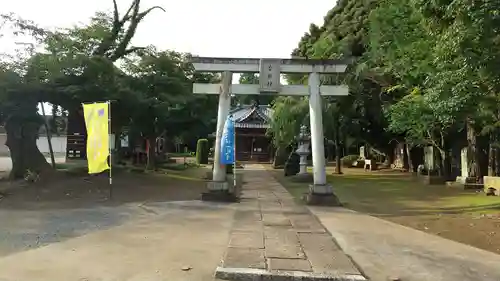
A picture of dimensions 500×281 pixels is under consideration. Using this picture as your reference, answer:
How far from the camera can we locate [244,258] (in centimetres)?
681

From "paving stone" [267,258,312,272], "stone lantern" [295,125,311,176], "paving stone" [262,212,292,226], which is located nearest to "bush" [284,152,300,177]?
"stone lantern" [295,125,311,176]

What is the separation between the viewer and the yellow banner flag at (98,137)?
44.1 feet

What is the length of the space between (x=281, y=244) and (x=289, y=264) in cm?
149

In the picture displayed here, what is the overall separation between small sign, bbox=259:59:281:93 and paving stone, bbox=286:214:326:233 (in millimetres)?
4827

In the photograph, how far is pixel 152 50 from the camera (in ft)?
77.8

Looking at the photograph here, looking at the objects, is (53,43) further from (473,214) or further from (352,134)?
(352,134)

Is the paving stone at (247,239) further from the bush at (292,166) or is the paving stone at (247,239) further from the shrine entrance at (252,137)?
the shrine entrance at (252,137)

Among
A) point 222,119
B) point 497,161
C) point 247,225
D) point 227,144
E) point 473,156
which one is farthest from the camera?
point 473,156

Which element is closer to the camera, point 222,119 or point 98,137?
point 98,137

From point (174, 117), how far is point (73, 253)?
896 inches

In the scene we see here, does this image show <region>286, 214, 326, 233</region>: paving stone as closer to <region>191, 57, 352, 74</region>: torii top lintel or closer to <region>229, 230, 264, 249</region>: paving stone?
<region>229, 230, 264, 249</region>: paving stone

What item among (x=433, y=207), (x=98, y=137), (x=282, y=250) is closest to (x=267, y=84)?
(x=98, y=137)

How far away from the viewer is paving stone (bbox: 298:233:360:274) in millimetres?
6375

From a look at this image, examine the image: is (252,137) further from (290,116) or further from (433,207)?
(433,207)
